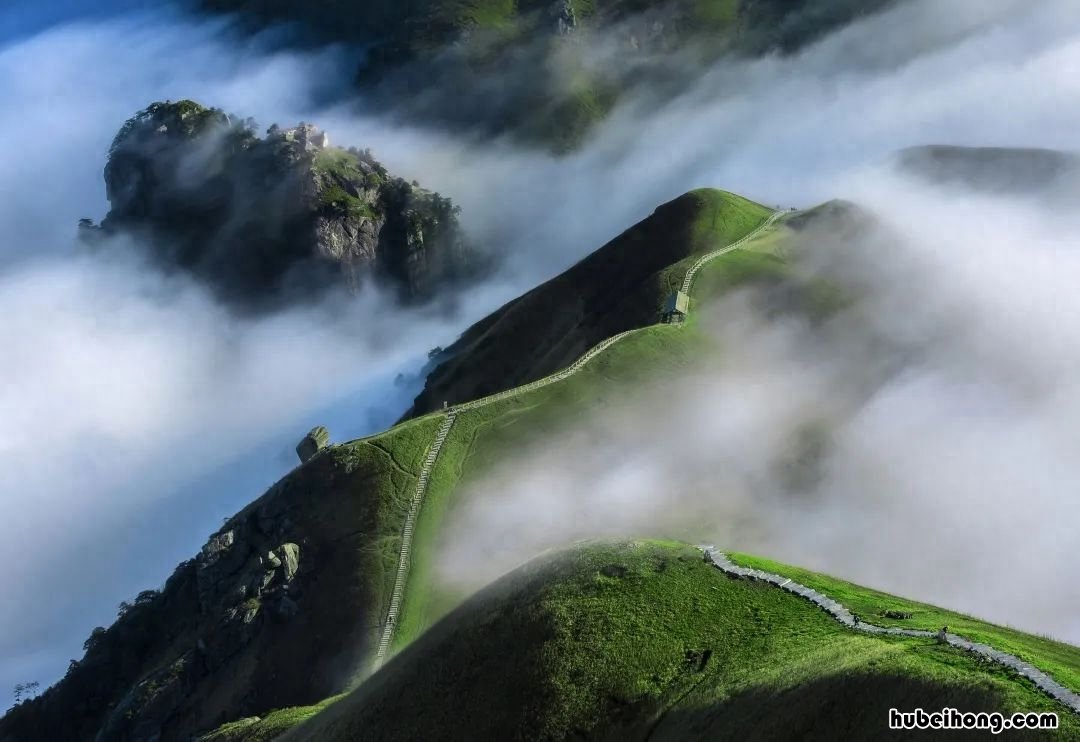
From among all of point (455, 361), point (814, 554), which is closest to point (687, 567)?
point (814, 554)

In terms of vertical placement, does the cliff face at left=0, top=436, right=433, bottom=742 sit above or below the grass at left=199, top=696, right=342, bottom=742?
above

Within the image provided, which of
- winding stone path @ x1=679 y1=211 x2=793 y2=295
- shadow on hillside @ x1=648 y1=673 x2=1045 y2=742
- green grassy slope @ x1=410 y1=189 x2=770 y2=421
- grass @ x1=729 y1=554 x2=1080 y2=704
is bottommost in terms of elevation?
grass @ x1=729 y1=554 x2=1080 y2=704

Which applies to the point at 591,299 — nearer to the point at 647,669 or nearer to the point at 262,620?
the point at 262,620

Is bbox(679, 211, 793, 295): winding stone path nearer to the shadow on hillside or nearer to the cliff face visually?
the cliff face

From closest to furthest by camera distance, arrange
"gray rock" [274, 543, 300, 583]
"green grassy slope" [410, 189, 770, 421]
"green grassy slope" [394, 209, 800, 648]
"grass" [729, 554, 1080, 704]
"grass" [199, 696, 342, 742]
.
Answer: "grass" [729, 554, 1080, 704], "grass" [199, 696, 342, 742], "green grassy slope" [394, 209, 800, 648], "gray rock" [274, 543, 300, 583], "green grassy slope" [410, 189, 770, 421]

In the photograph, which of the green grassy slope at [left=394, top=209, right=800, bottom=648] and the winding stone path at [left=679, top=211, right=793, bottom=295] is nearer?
the green grassy slope at [left=394, top=209, right=800, bottom=648]

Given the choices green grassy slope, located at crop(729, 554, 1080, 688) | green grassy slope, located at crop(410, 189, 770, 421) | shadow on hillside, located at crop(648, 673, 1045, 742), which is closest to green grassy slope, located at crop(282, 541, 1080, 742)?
shadow on hillside, located at crop(648, 673, 1045, 742)

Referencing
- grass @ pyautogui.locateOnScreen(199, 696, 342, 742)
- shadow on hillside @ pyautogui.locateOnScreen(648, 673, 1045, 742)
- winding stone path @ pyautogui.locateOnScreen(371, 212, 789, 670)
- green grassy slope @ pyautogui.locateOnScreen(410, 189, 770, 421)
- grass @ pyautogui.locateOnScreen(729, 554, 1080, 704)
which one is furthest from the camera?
green grassy slope @ pyautogui.locateOnScreen(410, 189, 770, 421)

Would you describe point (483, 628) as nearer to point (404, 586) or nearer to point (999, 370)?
point (404, 586)
